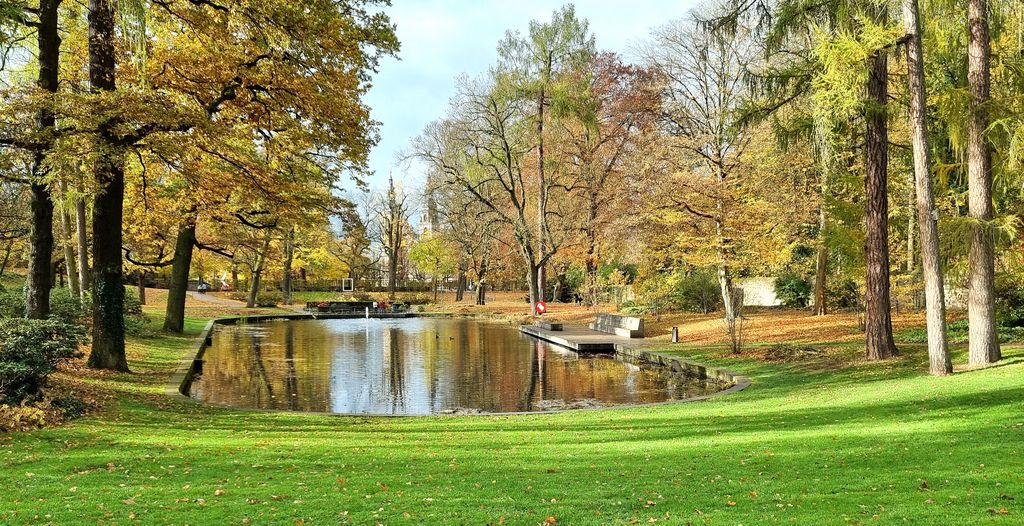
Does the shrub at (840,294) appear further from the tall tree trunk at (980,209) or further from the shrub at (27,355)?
the shrub at (27,355)

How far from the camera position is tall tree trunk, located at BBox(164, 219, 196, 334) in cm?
2327

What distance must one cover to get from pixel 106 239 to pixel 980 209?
15712 millimetres

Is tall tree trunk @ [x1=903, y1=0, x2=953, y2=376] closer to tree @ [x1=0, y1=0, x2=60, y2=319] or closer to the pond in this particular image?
the pond

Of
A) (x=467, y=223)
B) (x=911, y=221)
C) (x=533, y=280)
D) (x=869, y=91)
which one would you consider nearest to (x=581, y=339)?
(x=911, y=221)

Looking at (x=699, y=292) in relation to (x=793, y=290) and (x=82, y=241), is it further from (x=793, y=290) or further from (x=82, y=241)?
(x=82, y=241)

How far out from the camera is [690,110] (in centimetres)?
2462

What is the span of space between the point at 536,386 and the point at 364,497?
986cm

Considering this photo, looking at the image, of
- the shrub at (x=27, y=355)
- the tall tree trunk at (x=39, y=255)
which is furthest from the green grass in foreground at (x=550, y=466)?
the tall tree trunk at (x=39, y=255)

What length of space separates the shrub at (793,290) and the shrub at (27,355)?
27392 millimetres

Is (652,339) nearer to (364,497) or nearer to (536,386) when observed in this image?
(536,386)

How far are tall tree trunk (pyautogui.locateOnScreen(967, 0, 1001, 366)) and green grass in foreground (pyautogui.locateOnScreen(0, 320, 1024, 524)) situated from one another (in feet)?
4.32

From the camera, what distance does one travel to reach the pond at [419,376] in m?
13.0

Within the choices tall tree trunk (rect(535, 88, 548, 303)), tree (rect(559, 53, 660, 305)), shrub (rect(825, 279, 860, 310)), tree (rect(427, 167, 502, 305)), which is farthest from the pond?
tree (rect(427, 167, 502, 305))

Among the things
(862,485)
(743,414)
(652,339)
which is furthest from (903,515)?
(652,339)
